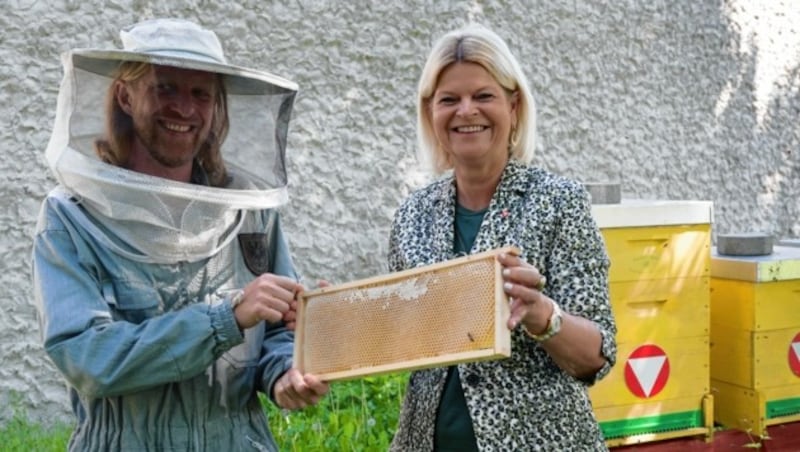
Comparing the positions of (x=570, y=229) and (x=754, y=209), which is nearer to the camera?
(x=570, y=229)

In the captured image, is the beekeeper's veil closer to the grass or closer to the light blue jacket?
the light blue jacket

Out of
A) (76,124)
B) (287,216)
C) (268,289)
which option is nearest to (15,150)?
(287,216)

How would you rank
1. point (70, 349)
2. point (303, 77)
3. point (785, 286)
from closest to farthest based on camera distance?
point (70, 349)
point (785, 286)
point (303, 77)

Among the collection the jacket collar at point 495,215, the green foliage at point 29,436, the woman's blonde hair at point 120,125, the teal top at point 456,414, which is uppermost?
the woman's blonde hair at point 120,125

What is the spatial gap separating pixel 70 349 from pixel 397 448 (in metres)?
0.73

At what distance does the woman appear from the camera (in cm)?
175

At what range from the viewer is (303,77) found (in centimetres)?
Answer: 466

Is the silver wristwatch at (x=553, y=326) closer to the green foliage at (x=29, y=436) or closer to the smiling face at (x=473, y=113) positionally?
the smiling face at (x=473, y=113)

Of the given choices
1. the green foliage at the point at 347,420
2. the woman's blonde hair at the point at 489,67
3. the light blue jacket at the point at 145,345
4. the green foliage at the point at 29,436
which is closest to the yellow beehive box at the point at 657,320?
the green foliage at the point at 347,420

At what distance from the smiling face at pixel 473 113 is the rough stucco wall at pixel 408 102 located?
270 cm

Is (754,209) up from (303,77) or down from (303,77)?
down

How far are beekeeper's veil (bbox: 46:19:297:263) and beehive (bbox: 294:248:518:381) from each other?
0.23 meters

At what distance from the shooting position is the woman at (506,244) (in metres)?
1.75

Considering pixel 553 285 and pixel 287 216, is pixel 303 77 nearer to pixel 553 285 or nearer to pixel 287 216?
pixel 287 216
